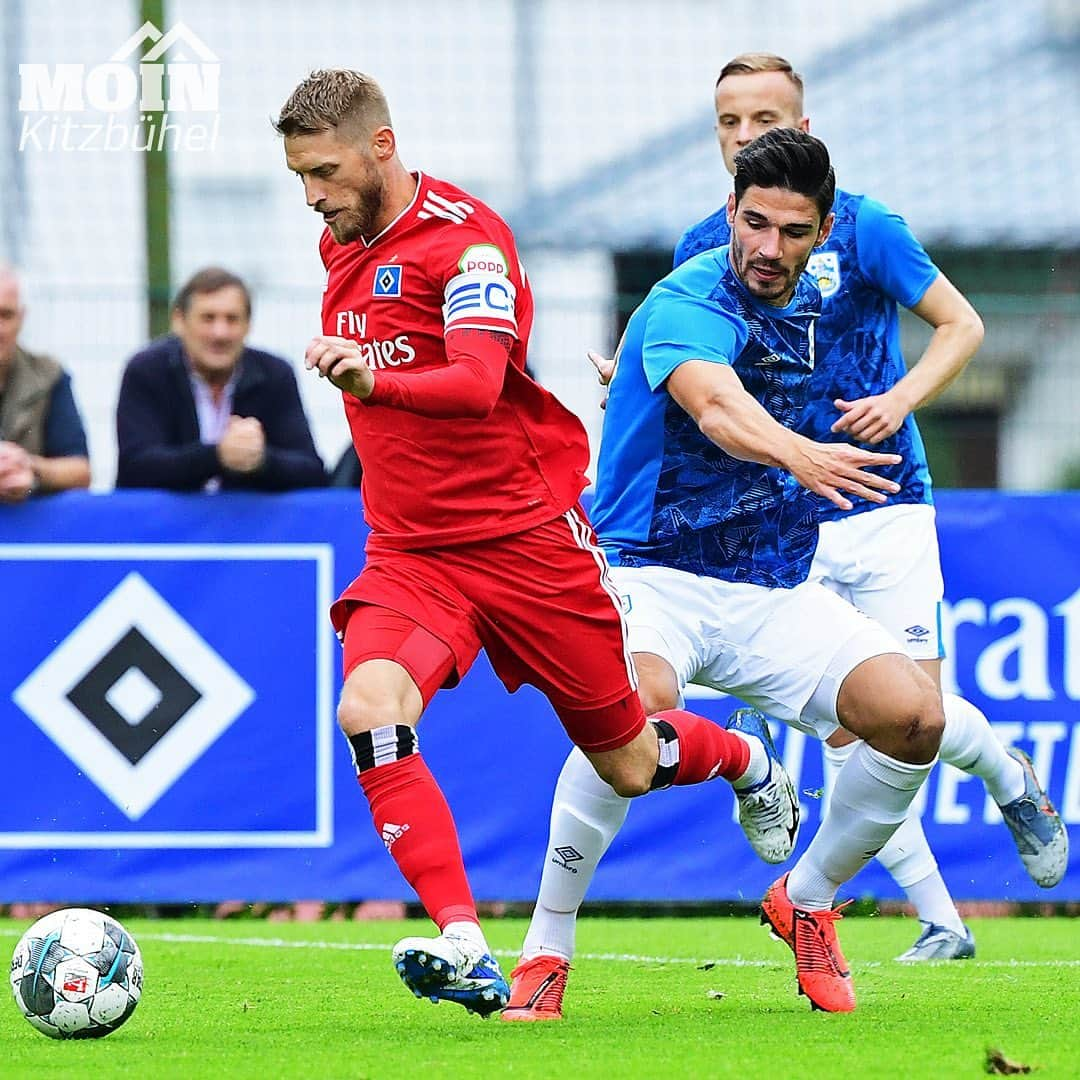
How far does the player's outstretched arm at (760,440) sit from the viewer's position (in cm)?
512

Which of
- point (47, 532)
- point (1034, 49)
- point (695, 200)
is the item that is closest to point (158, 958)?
point (47, 532)

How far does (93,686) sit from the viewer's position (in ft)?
27.0

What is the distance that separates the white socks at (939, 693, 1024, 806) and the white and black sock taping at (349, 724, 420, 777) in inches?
98.9

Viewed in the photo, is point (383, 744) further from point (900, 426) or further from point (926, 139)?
point (926, 139)

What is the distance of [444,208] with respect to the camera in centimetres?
532

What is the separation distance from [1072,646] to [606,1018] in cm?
367

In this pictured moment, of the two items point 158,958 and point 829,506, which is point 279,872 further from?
point 829,506

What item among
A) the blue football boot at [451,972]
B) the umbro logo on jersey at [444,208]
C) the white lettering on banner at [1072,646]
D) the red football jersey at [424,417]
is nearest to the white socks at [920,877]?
the white lettering on banner at [1072,646]

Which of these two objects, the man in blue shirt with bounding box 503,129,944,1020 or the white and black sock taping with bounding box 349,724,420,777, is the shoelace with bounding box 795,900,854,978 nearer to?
the man in blue shirt with bounding box 503,129,944,1020

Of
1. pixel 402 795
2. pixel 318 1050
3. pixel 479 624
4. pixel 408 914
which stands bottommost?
pixel 408 914

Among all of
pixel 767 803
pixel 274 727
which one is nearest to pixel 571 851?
pixel 767 803

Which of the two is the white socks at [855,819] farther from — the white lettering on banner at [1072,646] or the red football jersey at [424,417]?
the white lettering on banner at [1072,646]

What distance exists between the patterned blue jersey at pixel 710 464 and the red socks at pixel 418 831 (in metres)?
1.18

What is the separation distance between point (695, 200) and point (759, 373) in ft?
→ 36.5
